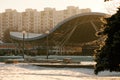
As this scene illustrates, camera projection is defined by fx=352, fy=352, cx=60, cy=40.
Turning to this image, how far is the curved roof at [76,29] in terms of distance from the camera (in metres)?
77.8

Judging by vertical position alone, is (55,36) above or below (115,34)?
below

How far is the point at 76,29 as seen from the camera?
278 ft

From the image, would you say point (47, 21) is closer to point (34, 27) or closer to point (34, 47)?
point (34, 27)

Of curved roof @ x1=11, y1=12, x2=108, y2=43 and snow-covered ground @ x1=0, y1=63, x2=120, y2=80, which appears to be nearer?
snow-covered ground @ x1=0, y1=63, x2=120, y2=80

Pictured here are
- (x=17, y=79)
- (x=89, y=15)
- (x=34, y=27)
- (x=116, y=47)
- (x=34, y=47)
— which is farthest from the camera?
(x=34, y=27)

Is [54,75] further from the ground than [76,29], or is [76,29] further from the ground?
[54,75]

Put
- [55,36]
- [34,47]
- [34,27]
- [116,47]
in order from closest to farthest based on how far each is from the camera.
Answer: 1. [116,47]
2. [55,36]
3. [34,47]
4. [34,27]

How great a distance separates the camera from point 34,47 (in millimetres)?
89375

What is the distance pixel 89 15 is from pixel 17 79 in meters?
55.4

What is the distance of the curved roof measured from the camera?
77.8m

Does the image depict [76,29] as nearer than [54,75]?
No

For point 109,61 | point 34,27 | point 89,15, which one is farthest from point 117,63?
point 34,27

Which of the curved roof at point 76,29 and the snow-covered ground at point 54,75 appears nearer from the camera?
the snow-covered ground at point 54,75

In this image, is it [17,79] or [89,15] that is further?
[89,15]
